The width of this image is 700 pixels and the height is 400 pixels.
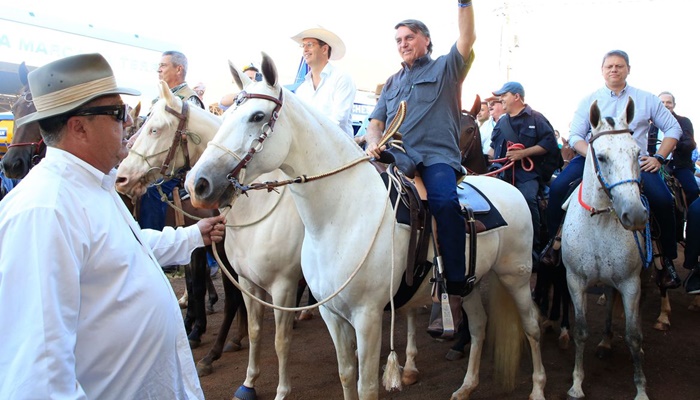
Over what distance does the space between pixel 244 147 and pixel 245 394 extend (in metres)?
2.49

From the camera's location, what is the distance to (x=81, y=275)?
1561 mm

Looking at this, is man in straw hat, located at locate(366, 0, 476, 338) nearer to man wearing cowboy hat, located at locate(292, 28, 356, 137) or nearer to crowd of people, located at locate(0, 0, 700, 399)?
crowd of people, located at locate(0, 0, 700, 399)

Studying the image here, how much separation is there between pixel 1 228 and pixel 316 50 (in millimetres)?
3560

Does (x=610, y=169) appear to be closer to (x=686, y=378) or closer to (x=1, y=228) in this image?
(x=686, y=378)

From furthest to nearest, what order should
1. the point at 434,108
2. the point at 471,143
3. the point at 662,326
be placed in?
1. the point at 662,326
2. the point at 471,143
3. the point at 434,108

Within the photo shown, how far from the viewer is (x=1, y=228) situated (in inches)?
55.9

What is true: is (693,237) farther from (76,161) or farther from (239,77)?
(76,161)

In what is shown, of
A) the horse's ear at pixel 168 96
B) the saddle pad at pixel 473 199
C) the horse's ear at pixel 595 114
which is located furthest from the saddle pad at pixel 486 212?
the horse's ear at pixel 168 96

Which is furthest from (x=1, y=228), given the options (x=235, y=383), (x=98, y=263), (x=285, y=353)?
(x=235, y=383)

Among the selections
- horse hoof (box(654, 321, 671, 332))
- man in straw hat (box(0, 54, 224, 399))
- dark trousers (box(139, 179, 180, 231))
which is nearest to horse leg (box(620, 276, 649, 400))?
horse hoof (box(654, 321, 671, 332))

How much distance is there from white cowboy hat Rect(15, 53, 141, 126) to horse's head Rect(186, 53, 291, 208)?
793mm

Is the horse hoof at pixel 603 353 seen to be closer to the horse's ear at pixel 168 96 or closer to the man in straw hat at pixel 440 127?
the man in straw hat at pixel 440 127

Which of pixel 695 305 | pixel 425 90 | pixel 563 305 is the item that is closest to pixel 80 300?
pixel 425 90

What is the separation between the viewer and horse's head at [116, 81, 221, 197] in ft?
12.3
